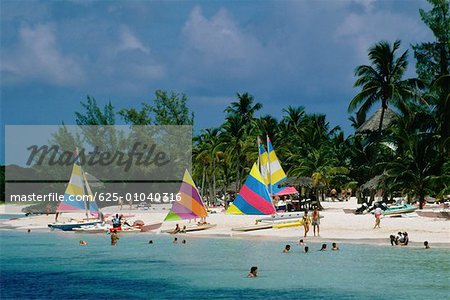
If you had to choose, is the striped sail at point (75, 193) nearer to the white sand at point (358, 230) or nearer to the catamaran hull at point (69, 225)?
the catamaran hull at point (69, 225)

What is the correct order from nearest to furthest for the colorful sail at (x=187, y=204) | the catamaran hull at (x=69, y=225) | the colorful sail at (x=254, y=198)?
the colorful sail at (x=254, y=198), the colorful sail at (x=187, y=204), the catamaran hull at (x=69, y=225)

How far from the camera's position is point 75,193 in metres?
52.1

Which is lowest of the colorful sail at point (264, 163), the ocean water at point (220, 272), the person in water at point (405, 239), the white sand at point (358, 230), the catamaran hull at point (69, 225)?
the ocean water at point (220, 272)

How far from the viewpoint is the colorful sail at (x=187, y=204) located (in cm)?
4478

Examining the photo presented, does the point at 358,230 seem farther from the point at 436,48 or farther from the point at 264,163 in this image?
the point at 436,48

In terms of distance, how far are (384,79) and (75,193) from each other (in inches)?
1038

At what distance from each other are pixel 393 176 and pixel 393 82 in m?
9.27

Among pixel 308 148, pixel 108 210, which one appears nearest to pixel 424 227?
pixel 308 148

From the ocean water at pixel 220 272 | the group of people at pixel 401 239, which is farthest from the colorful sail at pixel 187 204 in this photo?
the group of people at pixel 401 239

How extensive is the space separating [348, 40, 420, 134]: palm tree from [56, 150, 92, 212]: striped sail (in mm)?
22968

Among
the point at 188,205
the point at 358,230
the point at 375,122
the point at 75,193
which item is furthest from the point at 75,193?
the point at 375,122

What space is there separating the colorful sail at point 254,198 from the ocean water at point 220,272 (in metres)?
3.22

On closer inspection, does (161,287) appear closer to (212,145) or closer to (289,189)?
(289,189)

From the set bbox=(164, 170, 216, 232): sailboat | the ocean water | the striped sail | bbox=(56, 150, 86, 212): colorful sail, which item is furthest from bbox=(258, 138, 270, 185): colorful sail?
bbox=(56, 150, 86, 212): colorful sail
